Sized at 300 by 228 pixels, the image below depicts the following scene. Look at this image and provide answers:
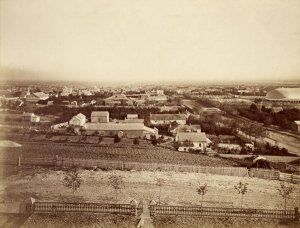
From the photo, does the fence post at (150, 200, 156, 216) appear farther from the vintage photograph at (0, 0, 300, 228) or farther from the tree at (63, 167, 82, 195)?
the tree at (63, 167, 82, 195)

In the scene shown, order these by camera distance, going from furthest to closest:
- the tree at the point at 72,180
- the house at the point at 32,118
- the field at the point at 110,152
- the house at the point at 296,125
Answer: the house at the point at 32,118, the tree at the point at 72,180, the field at the point at 110,152, the house at the point at 296,125

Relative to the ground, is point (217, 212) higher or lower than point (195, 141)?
lower

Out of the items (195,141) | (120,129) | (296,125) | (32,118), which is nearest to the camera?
(296,125)

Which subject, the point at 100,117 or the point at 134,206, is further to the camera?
the point at 100,117

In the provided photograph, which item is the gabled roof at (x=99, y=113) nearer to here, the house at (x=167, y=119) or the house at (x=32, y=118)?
the house at (x=167, y=119)

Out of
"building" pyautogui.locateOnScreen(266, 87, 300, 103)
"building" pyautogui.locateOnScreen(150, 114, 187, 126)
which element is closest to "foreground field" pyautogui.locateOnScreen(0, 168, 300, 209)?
"building" pyautogui.locateOnScreen(150, 114, 187, 126)

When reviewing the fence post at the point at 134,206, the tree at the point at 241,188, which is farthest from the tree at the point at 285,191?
the fence post at the point at 134,206

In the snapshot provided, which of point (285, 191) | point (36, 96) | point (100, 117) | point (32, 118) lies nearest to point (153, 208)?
point (100, 117)

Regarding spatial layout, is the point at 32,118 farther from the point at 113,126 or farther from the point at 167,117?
the point at 167,117
